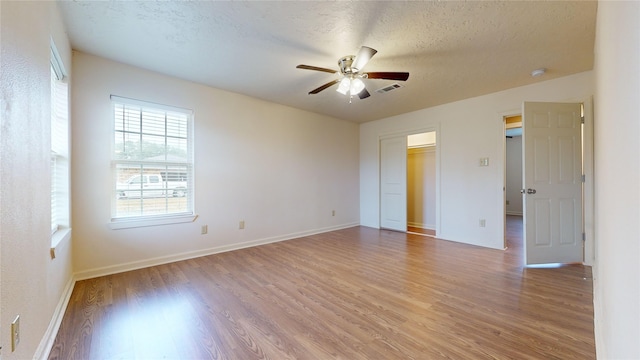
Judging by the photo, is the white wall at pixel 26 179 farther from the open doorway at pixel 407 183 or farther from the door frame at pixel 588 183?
the open doorway at pixel 407 183

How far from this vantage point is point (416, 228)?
5699mm

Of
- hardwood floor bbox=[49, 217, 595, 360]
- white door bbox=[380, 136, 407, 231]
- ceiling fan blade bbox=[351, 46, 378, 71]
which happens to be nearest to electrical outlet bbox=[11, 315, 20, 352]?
hardwood floor bbox=[49, 217, 595, 360]

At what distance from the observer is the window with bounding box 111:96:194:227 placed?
3000 millimetres

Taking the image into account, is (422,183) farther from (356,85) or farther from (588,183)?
(356,85)

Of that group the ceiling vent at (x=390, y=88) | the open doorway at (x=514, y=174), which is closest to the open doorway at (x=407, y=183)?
the ceiling vent at (x=390, y=88)

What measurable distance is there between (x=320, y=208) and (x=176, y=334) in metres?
3.60

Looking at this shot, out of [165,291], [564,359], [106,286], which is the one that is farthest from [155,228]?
[564,359]

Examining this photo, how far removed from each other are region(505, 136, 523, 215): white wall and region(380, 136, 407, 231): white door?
4.54 meters

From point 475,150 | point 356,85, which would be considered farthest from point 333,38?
point 475,150

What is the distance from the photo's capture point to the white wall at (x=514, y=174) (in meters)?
7.46

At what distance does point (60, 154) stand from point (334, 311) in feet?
9.56

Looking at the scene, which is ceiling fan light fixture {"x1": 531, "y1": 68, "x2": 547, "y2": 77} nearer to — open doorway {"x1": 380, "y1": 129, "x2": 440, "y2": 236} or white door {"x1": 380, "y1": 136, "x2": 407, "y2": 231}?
open doorway {"x1": 380, "y1": 129, "x2": 440, "y2": 236}

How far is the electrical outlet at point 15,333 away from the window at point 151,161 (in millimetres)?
1982

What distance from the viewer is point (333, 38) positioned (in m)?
2.40
